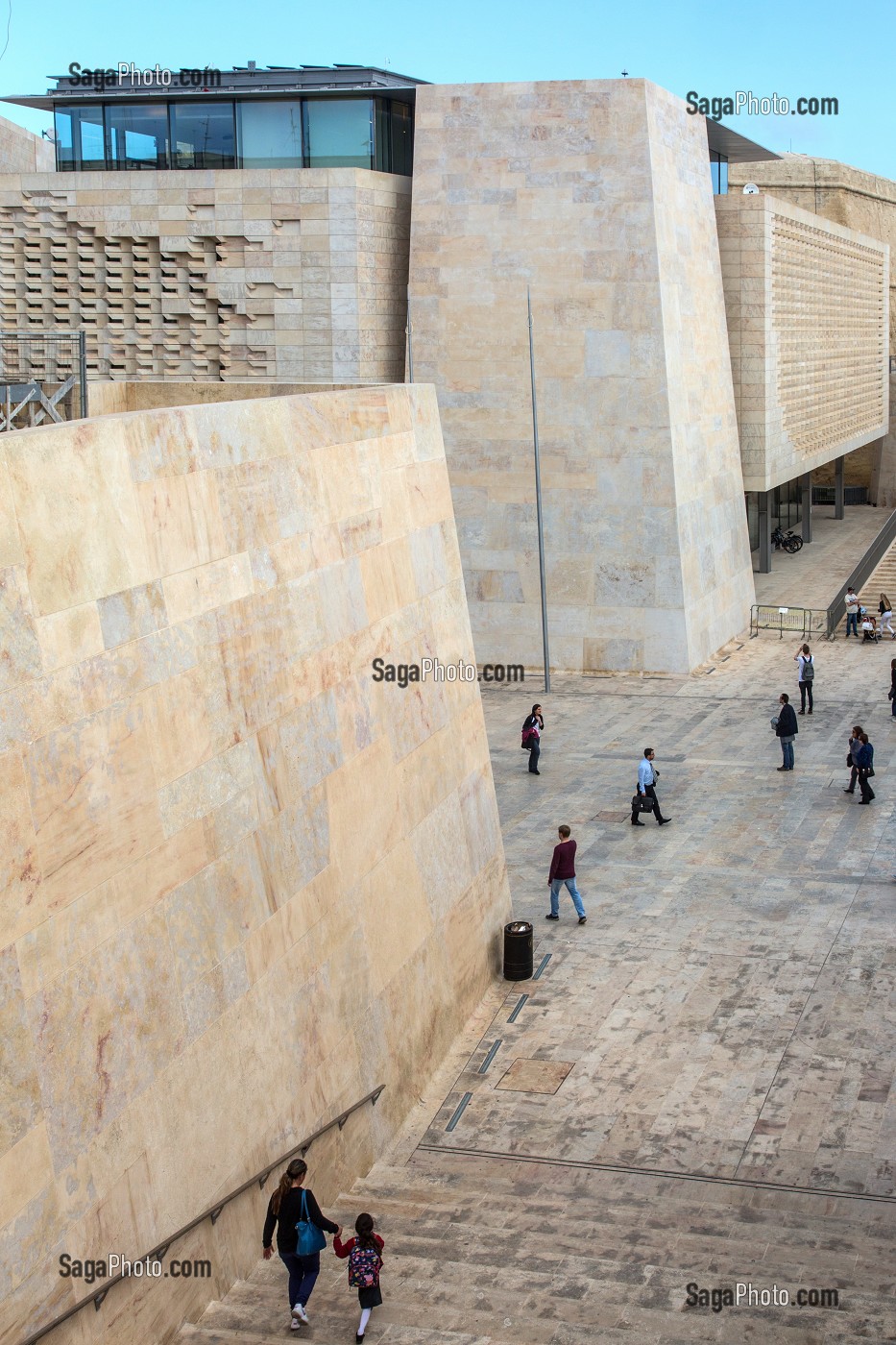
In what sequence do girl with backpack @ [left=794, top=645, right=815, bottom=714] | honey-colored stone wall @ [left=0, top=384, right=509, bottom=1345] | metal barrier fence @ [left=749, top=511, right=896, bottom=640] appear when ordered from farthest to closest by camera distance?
metal barrier fence @ [left=749, top=511, right=896, bottom=640] < girl with backpack @ [left=794, top=645, right=815, bottom=714] < honey-colored stone wall @ [left=0, top=384, right=509, bottom=1345]

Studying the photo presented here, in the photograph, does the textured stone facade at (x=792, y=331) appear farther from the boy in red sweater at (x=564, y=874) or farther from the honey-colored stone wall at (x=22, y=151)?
the boy in red sweater at (x=564, y=874)

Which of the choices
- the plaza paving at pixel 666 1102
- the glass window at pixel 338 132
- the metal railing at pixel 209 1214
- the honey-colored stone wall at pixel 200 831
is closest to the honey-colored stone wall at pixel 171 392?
the honey-colored stone wall at pixel 200 831

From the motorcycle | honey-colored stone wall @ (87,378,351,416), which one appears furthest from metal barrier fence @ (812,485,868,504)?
honey-colored stone wall @ (87,378,351,416)

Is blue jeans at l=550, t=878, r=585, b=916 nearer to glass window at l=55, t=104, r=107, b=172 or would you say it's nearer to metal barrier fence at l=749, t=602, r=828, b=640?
metal barrier fence at l=749, t=602, r=828, b=640

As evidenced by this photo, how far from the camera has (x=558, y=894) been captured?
16.8m

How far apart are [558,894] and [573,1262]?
289 inches

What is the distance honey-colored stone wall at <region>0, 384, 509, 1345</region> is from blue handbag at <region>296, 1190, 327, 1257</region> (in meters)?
0.69

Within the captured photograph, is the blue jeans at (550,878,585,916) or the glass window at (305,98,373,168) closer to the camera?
the blue jeans at (550,878,585,916)

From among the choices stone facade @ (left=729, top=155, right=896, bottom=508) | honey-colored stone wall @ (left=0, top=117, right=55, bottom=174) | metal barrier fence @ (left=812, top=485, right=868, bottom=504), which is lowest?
metal barrier fence @ (left=812, top=485, right=868, bottom=504)

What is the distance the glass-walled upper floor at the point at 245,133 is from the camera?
29.0m

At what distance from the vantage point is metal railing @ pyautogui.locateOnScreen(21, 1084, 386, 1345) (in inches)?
291

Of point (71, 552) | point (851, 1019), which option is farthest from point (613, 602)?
point (71, 552)

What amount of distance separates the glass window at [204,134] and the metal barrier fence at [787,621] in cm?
1382

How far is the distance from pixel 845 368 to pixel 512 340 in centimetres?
1778
